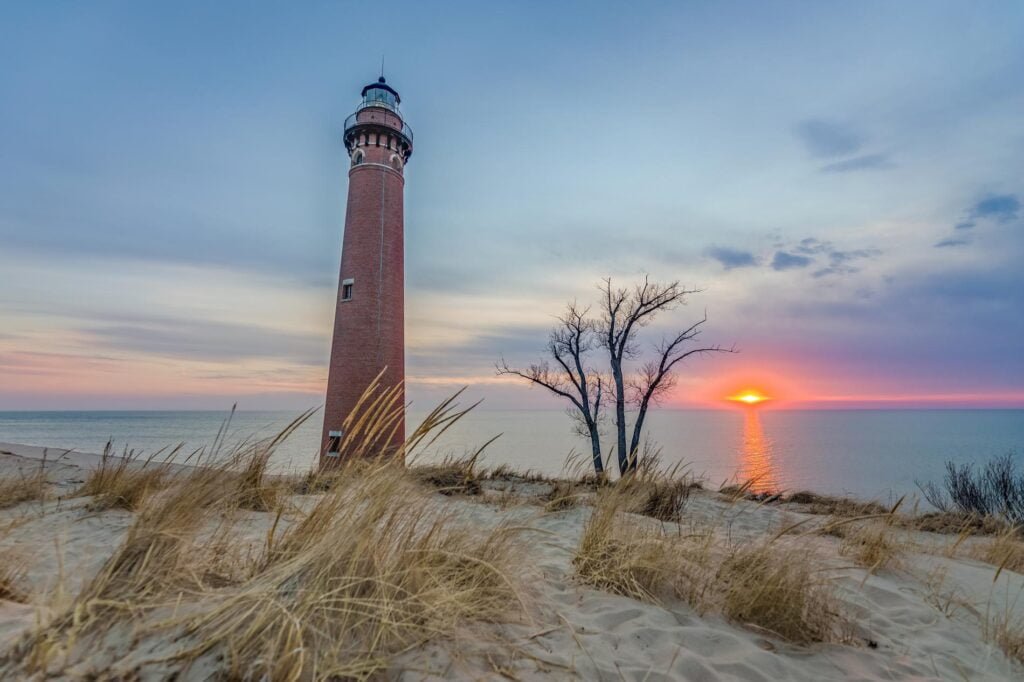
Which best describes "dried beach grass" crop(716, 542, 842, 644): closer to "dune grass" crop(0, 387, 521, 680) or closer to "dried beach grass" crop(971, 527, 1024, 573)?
"dune grass" crop(0, 387, 521, 680)

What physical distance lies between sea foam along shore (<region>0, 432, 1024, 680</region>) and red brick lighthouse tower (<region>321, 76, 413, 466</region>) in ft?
39.4

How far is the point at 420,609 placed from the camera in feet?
7.04

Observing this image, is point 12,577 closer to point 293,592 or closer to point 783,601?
point 293,592

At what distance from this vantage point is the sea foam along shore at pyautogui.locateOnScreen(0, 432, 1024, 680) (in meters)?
1.70

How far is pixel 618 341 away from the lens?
18.0 metres

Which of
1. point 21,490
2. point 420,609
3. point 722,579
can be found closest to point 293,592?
point 420,609

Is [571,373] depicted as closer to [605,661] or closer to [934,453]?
[605,661]

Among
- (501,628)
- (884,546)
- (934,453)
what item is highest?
(501,628)

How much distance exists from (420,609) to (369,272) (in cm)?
1511

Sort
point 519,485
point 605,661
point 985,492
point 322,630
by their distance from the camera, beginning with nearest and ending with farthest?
point 322,630 → point 605,661 → point 519,485 → point 985,492

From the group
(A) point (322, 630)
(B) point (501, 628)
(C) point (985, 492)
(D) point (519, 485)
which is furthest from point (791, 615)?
(C) point (985, 492)

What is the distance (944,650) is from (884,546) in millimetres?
1929

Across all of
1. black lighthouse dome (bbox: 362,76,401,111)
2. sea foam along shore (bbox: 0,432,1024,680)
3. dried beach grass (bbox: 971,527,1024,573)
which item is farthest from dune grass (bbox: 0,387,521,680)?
black lighthouse dome (bbox: 362,76,401,111)

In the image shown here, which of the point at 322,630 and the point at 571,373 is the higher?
the point at 571,373
